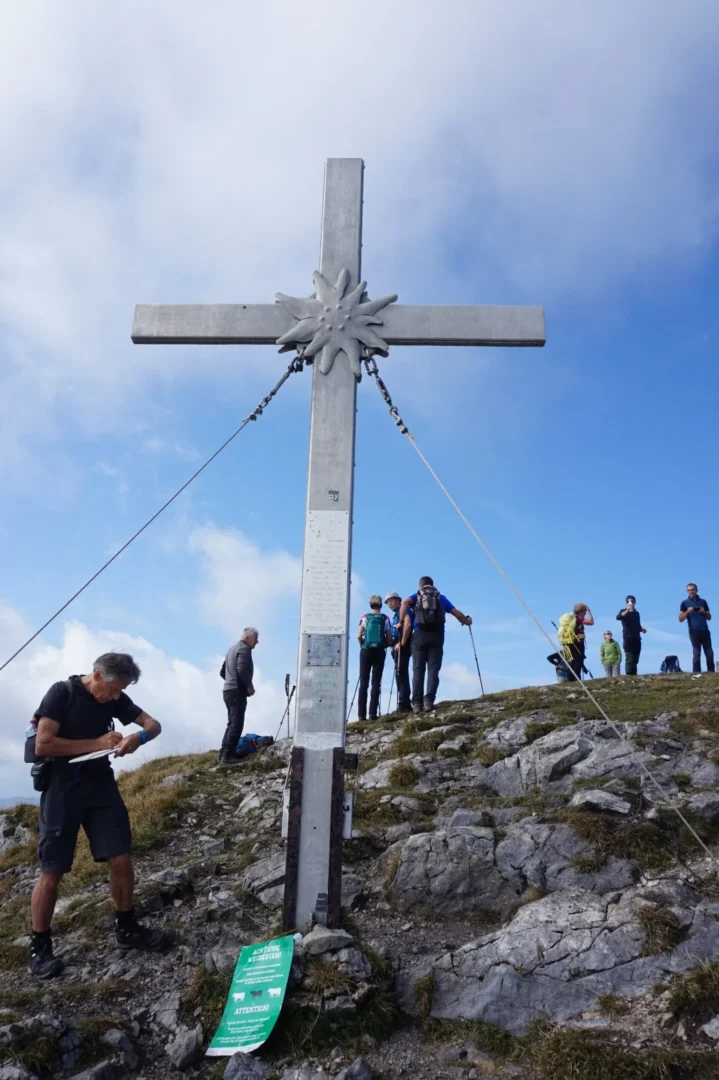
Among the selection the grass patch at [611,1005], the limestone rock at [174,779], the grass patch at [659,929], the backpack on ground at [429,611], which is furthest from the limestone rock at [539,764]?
the limestone rock at [174,779]

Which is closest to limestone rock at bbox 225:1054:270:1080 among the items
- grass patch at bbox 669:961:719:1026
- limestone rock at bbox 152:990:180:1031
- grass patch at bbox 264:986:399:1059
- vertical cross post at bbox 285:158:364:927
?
grass patch at bbox 264:986:399:1059

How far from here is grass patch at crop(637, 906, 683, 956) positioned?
555 centimetres

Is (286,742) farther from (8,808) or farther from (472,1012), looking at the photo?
(472,1012)

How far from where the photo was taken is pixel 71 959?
6.27 meters

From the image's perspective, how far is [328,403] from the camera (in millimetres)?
7398

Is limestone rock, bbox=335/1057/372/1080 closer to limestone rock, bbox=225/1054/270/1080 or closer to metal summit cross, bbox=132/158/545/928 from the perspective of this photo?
limestone rock, bbox=225/1054/270/1080

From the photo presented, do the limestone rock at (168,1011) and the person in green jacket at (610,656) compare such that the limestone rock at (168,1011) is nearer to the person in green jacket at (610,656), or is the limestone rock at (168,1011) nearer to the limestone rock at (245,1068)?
the limestone rock at (245,1068)

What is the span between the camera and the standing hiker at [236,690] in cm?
1349

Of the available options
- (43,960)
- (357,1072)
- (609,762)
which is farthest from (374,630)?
(357,1072)

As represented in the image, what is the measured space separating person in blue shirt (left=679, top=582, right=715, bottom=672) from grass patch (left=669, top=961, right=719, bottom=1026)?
1456 centimetres

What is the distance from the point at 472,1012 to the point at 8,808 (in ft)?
33.5

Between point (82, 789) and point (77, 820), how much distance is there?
25 cm

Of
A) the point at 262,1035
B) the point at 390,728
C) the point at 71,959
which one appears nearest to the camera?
the point at 262,1035

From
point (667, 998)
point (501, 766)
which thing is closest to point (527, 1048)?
point (667, 998)
